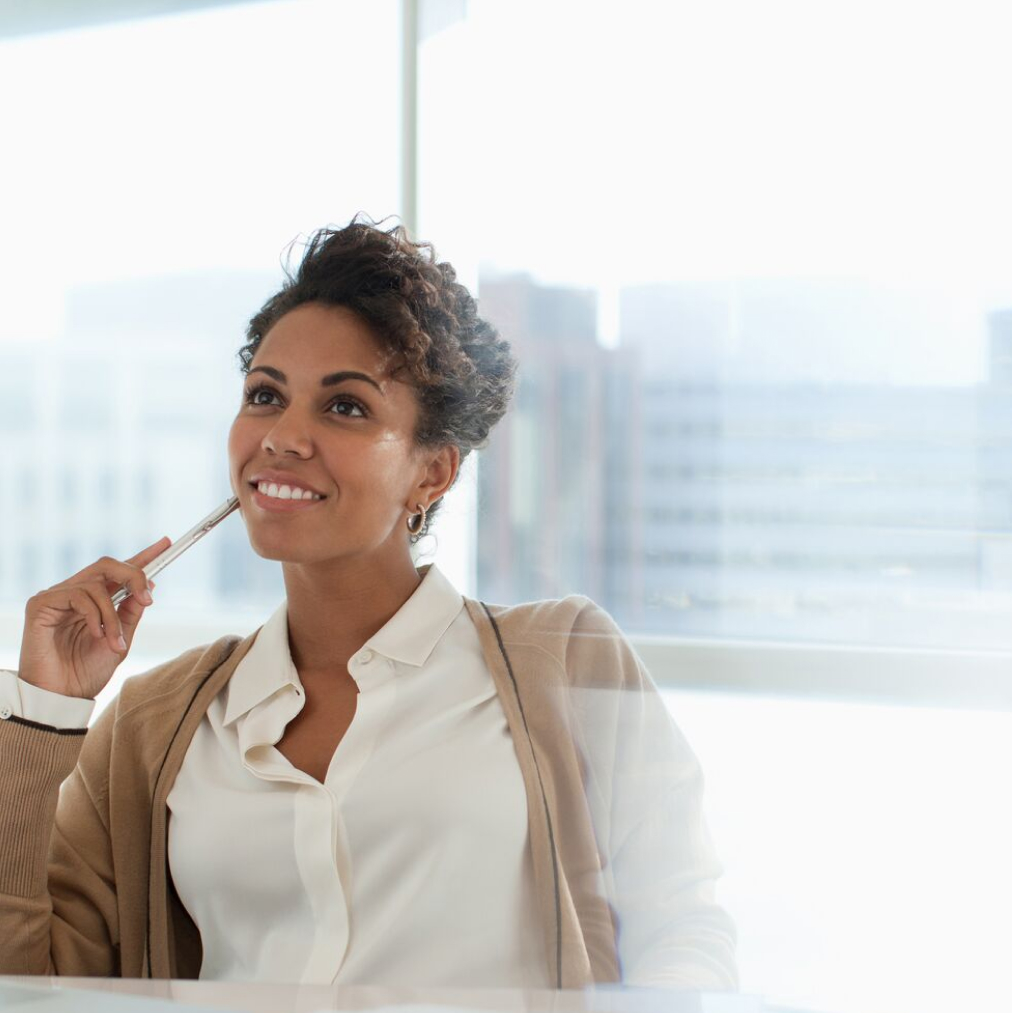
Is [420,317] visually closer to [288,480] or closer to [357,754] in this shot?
[288,480]

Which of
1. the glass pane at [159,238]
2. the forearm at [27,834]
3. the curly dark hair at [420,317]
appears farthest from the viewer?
the glass pane at [159,238]

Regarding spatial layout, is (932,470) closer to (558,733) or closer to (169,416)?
(558,733)

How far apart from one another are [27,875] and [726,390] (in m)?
0.82

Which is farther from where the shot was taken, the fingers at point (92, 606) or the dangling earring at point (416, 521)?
the dangling earring at point (416, 521)

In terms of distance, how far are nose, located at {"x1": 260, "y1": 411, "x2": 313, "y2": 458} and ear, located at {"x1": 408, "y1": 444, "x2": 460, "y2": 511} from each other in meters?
0.13

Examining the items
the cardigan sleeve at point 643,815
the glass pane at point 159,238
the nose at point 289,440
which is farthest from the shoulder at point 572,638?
the glass pane at point 159,238

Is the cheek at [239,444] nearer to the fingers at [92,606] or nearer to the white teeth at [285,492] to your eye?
the white teeth at [285,492]

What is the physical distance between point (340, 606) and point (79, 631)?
252 millimetres

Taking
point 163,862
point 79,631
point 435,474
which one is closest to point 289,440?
point 435,474

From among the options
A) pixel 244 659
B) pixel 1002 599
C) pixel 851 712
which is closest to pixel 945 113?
pixel 1002 599

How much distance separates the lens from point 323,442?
106cm

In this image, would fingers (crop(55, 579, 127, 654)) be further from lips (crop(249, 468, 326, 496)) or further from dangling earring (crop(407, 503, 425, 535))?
dangling earring (crop(407, 503, 425, 535))

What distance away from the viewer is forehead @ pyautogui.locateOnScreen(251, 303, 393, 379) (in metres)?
1.09

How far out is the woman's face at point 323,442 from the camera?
3.46 feet
